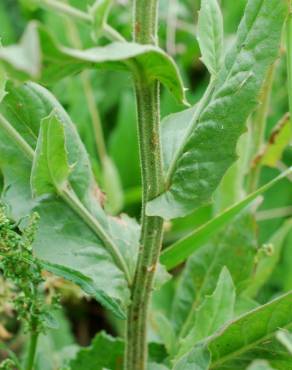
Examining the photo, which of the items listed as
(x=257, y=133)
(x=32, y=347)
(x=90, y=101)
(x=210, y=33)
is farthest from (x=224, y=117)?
(x=90, y=101)

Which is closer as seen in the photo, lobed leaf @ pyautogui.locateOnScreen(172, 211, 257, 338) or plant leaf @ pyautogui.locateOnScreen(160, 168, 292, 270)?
plant leaf @ pyautogui.locateOnScreen(160, 168, 292, 270)

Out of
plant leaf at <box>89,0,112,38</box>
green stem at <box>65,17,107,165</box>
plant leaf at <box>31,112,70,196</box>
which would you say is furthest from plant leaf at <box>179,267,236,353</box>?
green stem at <box>65,17,107,165</box>

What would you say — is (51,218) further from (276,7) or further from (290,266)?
(290,266)

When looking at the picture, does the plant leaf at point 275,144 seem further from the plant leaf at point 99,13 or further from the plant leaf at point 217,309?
the plant leaf at point 99,13

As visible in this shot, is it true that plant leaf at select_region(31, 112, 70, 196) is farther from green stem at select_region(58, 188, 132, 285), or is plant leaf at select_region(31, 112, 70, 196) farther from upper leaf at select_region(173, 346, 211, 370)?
upper leaf at select_region(173, 346, 211, 370)

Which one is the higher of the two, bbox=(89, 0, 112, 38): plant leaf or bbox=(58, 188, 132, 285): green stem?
bbox=(89, 0, 112, 38): plant leaf

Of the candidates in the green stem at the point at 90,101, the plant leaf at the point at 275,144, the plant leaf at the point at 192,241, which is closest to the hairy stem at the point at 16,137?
the plant leaf at the point at 192,241

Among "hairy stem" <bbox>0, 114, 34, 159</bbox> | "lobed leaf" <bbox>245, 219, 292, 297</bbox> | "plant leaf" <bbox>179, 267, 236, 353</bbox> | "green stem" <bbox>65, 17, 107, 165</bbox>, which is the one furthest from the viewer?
"green stem" <bbox>65, 17, 107, 165</bbox>
